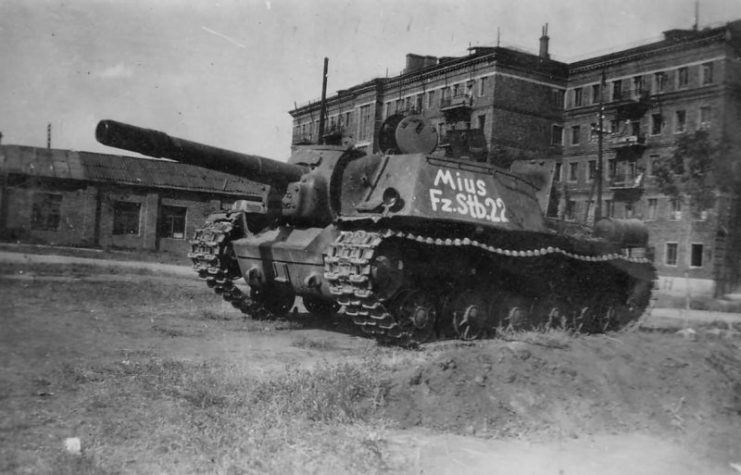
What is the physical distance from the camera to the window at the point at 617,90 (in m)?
41.7

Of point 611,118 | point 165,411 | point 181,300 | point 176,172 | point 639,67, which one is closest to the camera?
point 165,411

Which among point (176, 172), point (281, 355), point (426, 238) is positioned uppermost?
point (176, 172)

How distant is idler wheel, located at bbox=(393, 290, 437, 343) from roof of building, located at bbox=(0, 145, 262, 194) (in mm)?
23483

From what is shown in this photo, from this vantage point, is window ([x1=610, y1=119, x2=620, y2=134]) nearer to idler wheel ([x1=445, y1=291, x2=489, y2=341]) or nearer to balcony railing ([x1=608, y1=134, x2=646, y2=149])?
balcony railing ([x1=608, y1=134, x2=646, y2=149])

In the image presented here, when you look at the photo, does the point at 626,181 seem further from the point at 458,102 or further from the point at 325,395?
the point at 325,395

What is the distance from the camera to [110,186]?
34219 millimetres

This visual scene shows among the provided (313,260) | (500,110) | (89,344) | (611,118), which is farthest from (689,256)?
(89,344)

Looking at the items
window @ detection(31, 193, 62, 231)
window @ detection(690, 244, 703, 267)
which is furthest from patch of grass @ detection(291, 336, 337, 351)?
window @ detection(690, 244, 703, 267)

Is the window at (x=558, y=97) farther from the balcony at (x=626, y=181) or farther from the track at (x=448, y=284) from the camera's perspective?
the track at (x=448, y=284)

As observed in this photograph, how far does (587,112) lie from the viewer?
44.9 meters

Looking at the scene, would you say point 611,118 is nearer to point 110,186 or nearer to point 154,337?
point 110,186

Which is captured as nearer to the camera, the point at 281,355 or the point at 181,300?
the point at 281,355

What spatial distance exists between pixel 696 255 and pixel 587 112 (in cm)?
1366

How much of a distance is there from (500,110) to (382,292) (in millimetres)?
35443
